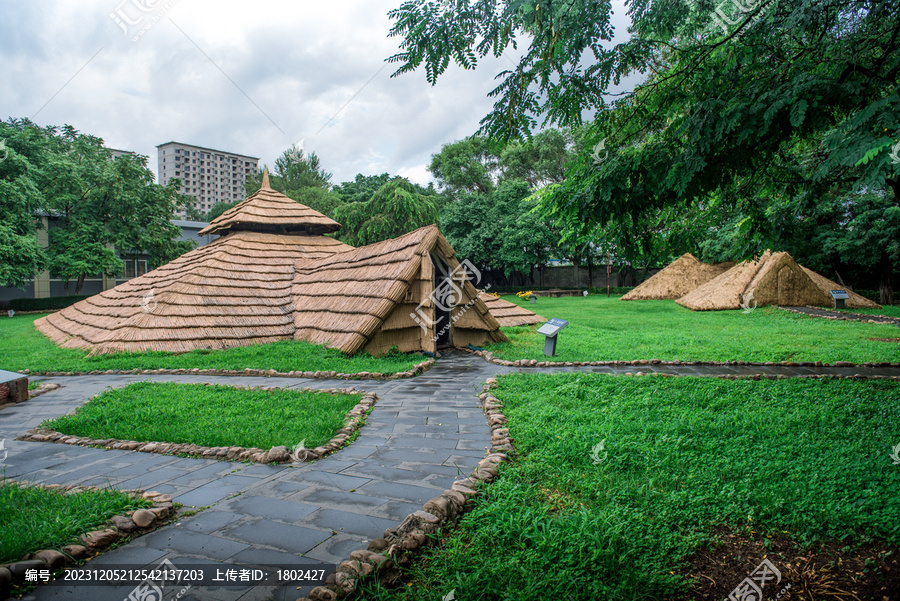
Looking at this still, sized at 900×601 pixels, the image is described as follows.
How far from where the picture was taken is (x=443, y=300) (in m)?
9.93

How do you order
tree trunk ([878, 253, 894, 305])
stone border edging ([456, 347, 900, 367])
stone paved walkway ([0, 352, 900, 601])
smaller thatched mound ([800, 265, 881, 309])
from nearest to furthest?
stone paved walkway ([0, 352, 900, 601]) → stone border edging ([456, 347, 900, 367]) → smaller thatched mound ([800, 265, 881, 309]) → tree trunk ([878, 253, 894, 305])

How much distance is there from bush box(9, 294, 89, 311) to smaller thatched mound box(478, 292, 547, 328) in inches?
816

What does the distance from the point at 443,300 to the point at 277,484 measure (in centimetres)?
674

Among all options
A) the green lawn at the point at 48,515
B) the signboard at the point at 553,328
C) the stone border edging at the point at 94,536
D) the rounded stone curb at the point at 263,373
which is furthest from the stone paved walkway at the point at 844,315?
the green lawn at the point at 48,515

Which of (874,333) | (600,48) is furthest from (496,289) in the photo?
(600,48)

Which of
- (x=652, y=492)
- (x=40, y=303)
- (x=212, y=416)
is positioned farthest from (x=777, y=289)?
(x=40, y=303)

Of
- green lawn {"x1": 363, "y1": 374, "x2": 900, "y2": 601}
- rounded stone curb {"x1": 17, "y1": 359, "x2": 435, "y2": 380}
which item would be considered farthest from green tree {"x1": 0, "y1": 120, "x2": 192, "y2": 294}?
green lawn {"x1": 363, "y1": 374, "x2": 900, "y2": 601}

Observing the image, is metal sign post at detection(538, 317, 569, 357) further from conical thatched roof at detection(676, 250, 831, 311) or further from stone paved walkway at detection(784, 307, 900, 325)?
conical thatched roof at detection(676, 250, 831, 311)

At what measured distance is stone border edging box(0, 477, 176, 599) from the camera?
7.41 ft

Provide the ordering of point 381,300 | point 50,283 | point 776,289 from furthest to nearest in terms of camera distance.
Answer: point 50,283 → point 776,289 → point 381,300

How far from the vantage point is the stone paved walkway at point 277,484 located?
2.53m

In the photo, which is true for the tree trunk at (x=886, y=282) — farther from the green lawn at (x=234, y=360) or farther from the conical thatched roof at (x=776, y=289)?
the green lawn at (x=234, y=360)

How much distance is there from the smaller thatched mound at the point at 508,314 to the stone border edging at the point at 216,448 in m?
8.89

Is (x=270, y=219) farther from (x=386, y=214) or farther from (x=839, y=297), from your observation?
(x=839, y=297)
